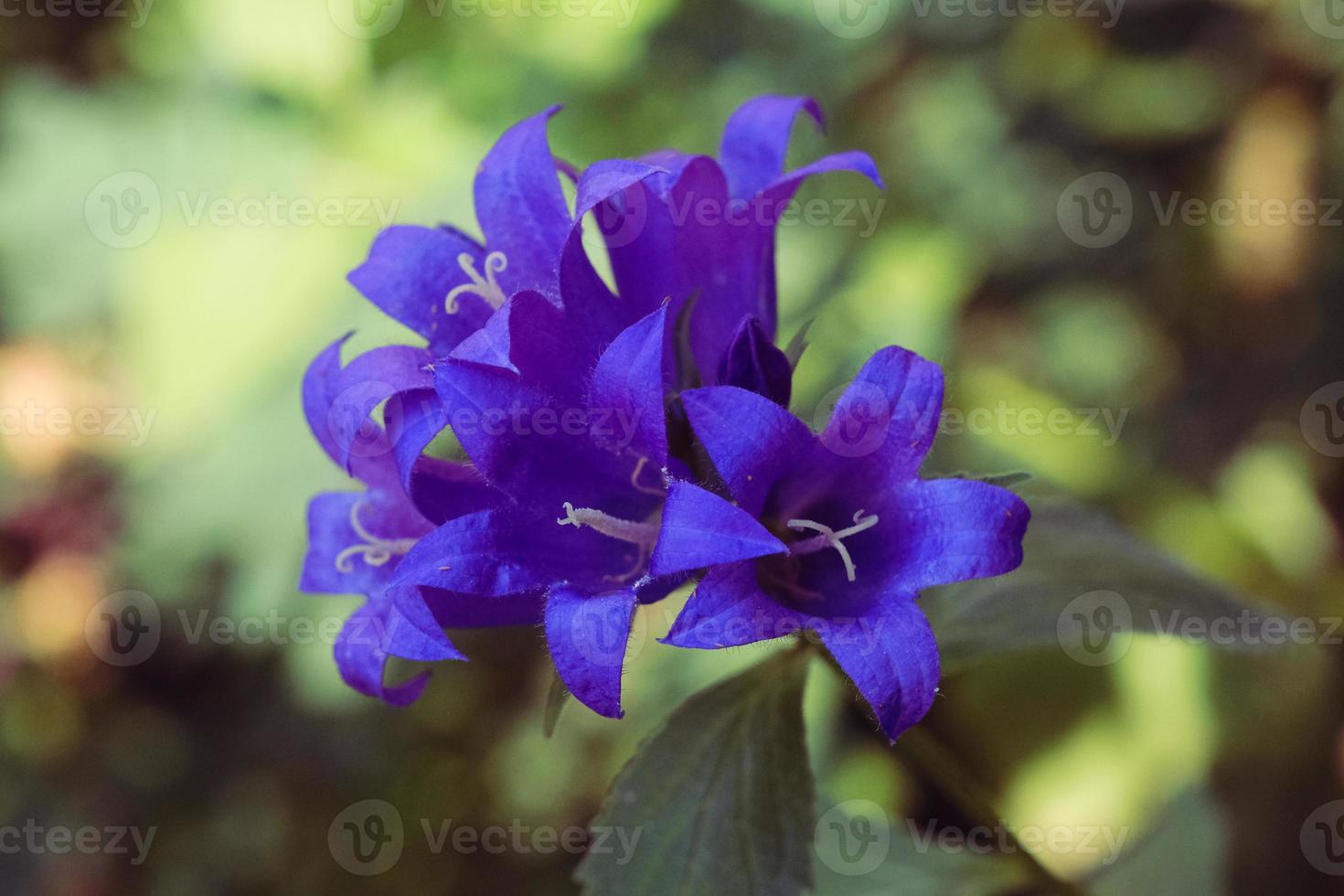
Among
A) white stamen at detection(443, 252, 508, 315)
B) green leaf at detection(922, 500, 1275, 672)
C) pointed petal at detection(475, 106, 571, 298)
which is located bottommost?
green leaf at detection(922, 500, 1275, 672)

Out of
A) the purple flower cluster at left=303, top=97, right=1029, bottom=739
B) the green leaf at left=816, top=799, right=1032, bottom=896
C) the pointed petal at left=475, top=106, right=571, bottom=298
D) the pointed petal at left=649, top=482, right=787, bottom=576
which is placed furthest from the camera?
the green leaf at left=816, top=799, right=1032, bottom=896

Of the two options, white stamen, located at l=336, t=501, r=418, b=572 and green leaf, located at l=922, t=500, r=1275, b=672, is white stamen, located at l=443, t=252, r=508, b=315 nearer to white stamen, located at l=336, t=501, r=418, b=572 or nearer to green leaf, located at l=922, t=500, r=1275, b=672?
white stamen, located at l=336, t=501, r=418, b=572

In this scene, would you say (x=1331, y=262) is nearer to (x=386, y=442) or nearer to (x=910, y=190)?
(x=910, y=190)

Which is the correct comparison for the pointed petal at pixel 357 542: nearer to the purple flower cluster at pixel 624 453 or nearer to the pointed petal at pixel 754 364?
the purple flower cluster at pixel 624 453

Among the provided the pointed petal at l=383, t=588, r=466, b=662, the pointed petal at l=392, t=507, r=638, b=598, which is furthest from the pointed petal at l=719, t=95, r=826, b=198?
the pointed petal at l=383, t=588, r=466, b=662

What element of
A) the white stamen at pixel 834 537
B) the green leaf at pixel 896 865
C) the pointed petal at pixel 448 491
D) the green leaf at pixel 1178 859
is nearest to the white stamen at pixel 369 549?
the pointed petal at pixel 448 491

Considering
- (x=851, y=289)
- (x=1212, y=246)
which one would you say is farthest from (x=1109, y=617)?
(x=1212, y=246)
